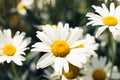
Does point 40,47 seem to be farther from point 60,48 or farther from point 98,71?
point 98,71

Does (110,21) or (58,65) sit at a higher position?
(110,21)

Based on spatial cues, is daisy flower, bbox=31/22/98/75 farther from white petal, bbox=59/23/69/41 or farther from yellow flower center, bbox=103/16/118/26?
yellow flower center, bbox=103/16/118/26

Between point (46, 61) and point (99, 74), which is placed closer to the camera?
point (46, 61)

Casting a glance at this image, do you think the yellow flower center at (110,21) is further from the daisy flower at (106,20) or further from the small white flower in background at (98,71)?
the small white flower in background at (98,71)

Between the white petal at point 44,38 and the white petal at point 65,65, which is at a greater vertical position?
the white petal at point 44,38

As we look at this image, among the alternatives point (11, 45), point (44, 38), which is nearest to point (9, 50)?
point (11, 45)

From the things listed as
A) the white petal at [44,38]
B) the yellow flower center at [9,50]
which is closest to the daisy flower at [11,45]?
the yellow flower center at [9,50]

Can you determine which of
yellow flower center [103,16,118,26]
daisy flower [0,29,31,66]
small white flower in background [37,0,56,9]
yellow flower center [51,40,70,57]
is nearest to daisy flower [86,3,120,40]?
yellow flower center [103,16,118,26]

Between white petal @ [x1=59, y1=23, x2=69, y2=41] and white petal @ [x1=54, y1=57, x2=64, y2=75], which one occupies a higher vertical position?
white petal @ [x1=59, y1=23, x2=69, y2=41]
